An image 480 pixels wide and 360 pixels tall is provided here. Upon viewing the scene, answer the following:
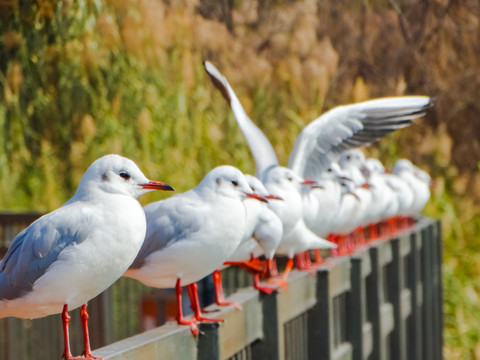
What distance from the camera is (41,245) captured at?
7.93 ft

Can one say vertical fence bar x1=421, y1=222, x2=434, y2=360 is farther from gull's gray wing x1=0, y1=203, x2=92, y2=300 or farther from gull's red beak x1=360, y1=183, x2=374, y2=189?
gull's gray wing x1=0, y1=203, x2=92, y2=300

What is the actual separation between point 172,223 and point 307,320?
145 centimetres

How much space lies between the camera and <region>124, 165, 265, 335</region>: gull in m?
2.93

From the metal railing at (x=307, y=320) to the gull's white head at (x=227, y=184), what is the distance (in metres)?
0.33

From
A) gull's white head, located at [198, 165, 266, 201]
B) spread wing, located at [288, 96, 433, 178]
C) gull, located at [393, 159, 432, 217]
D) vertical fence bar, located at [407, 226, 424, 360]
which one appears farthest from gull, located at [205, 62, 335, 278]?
gull, located at [393, 159, 432, 217]

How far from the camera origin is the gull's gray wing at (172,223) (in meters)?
2.96

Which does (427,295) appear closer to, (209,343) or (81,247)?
(209,343)

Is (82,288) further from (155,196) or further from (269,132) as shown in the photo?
(269,132)

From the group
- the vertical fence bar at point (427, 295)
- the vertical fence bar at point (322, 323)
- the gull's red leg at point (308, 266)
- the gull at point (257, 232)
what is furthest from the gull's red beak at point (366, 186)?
the gull at point (257, 232)

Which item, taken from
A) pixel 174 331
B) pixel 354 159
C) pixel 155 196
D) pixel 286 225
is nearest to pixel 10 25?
pixel 155 196

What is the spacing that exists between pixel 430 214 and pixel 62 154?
13.4 ft

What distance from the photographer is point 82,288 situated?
2.40 metres

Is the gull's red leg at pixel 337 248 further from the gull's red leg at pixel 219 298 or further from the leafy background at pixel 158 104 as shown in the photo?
the gull's red leg at pixel 219 298

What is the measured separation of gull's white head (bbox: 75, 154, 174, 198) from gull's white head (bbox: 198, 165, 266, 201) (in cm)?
56
